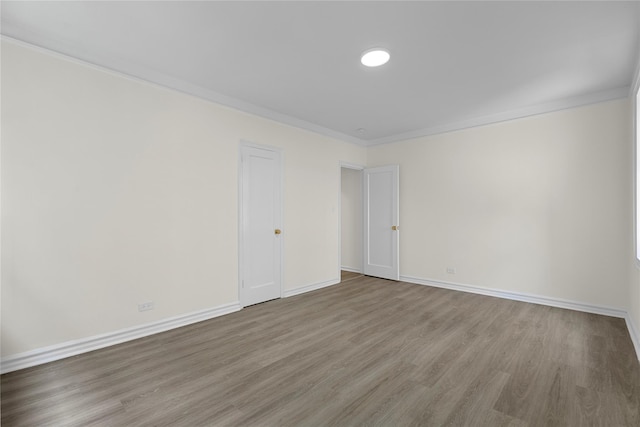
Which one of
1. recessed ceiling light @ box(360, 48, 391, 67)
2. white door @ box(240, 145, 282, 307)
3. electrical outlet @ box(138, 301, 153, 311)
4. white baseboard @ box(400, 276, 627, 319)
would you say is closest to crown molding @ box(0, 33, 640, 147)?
white door @ box(240, 145, 282, 307)

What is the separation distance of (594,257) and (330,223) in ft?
11.8

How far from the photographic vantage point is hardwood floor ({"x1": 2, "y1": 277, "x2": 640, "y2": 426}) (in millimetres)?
1808

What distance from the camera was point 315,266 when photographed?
4.86 m

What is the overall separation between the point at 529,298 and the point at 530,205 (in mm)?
1297

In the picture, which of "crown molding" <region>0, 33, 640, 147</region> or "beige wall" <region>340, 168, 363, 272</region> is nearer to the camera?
"crown molding" <region>0, 33, 640, 147</region>

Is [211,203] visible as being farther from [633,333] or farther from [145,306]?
[633,333]

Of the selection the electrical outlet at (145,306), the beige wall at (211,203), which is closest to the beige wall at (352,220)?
the beige wall at (211,203)

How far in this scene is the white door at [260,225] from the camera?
3.86 m

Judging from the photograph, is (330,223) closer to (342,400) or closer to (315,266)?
(315,266)

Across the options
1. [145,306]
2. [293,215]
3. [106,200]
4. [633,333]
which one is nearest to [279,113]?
[293,215]

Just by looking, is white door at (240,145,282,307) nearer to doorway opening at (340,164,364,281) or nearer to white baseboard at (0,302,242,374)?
white baseboard at (0,302,242,374)

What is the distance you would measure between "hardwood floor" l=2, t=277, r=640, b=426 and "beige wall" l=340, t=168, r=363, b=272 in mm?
2885

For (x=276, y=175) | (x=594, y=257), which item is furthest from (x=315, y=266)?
(x=594, y=257)

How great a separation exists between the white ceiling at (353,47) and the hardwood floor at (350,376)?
2.70 m
